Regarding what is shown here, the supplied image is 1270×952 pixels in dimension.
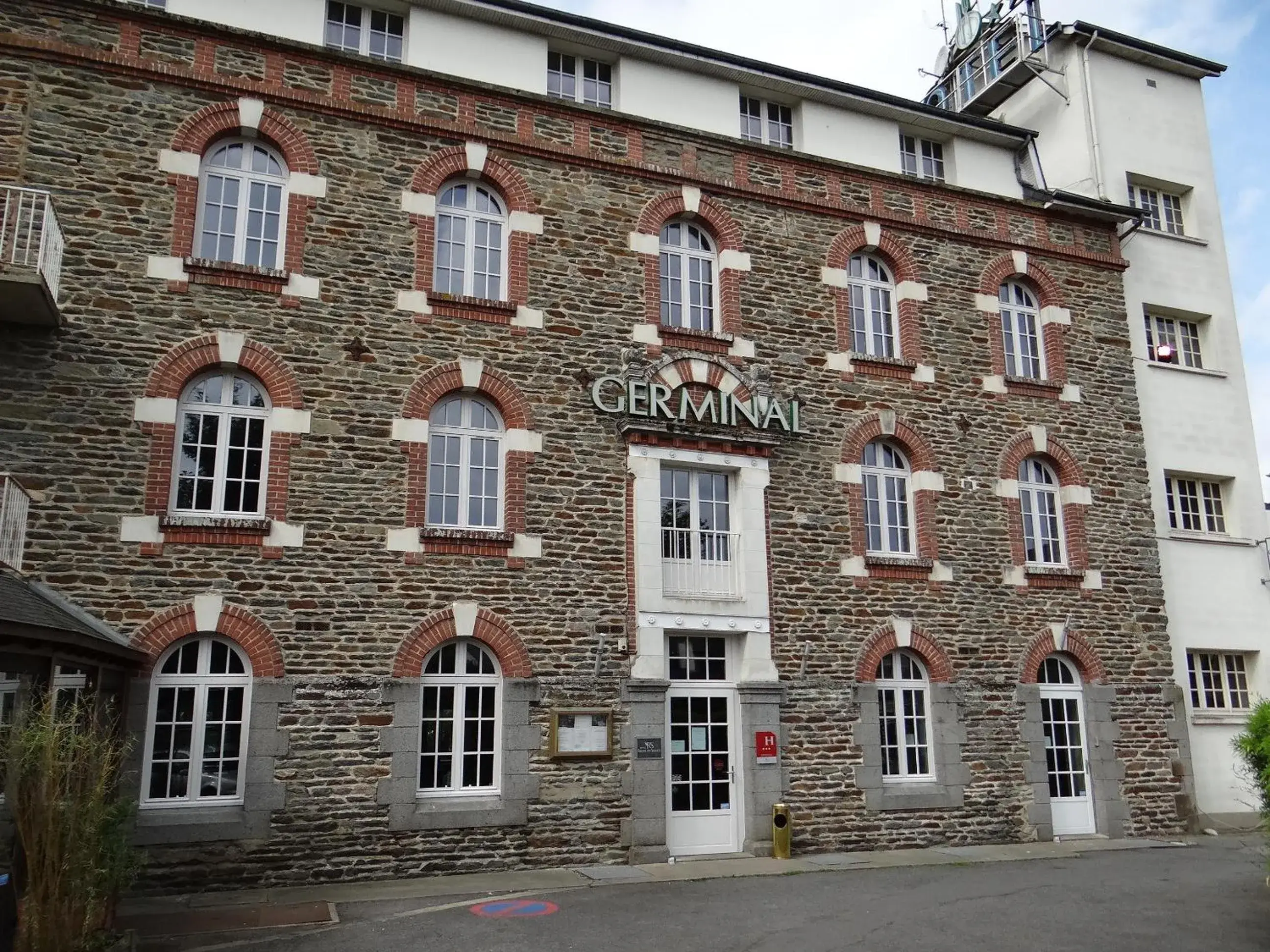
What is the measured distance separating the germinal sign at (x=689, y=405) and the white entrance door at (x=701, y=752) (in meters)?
2.80

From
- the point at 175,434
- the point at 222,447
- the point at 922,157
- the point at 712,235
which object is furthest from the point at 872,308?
the point at 175,434

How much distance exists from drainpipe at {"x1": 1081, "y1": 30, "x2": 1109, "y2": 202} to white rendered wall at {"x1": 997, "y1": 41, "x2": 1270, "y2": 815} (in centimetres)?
5

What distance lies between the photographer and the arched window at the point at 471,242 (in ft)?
42.3

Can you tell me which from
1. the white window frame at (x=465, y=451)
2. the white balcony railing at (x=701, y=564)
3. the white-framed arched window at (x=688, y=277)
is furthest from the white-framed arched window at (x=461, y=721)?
the white-framed arched window at (x=688, y=277)

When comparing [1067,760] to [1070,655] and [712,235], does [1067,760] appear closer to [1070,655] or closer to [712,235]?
[1070,655]

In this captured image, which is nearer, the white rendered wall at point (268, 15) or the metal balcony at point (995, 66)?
the white rendered wall at point (268, 15)

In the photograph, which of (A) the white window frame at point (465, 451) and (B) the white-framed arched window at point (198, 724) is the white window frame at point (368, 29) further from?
(B) the white-framed arched window at point (198, 724)

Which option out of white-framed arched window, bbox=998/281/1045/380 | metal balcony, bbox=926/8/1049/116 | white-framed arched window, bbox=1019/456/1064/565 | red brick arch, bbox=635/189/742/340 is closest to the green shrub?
red brick arch, bbox=635/189/742/340

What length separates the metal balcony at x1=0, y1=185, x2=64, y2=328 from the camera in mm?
9805

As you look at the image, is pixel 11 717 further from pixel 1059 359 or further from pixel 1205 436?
pixel 1205 436

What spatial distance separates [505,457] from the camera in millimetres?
12594

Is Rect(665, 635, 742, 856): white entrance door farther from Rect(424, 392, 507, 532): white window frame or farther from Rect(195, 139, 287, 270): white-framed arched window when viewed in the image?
Rect(195, 139, 287, 270): white-framed arched window

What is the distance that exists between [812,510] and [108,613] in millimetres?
8428

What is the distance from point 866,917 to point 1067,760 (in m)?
7.08
